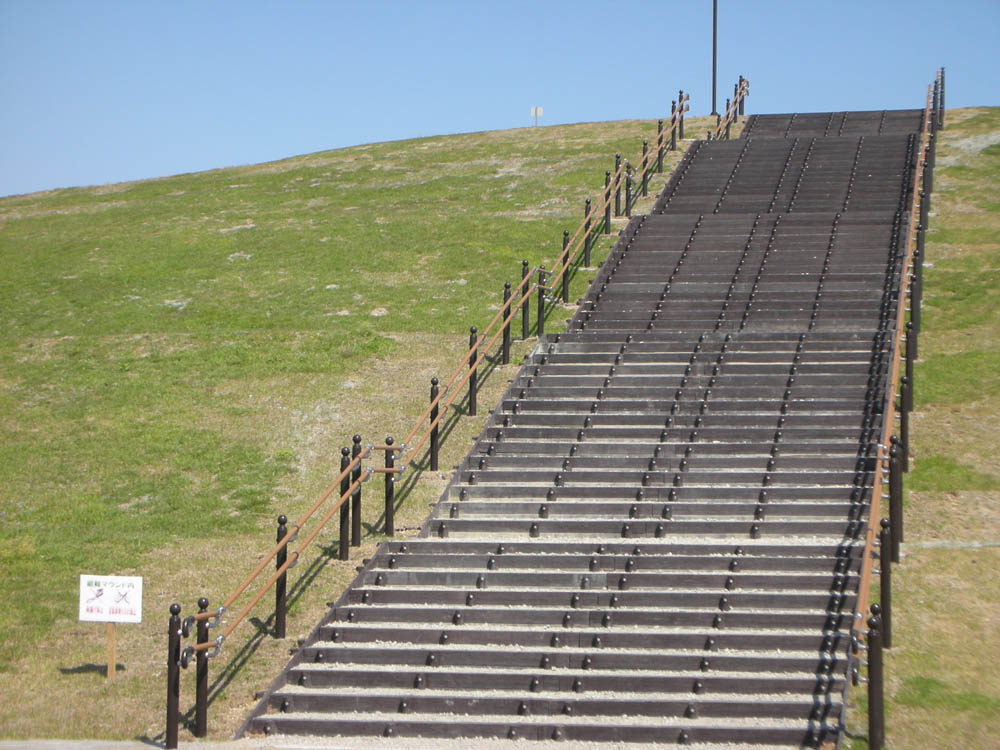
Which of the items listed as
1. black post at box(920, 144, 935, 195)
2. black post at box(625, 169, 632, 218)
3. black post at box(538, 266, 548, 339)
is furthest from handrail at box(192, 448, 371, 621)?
black post at box(920, 144, 935, 195)

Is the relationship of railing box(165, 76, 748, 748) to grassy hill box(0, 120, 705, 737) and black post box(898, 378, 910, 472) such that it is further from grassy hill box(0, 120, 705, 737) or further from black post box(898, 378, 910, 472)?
black post box(898, 378, 910, 472)

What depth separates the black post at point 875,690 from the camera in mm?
8992

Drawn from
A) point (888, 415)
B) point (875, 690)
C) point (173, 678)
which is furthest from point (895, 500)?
point (173, 678)

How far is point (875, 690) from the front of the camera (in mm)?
9008

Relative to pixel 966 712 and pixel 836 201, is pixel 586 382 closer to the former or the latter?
pixel 966 712

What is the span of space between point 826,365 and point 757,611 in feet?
18.9

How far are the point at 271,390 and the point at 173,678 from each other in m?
8.52

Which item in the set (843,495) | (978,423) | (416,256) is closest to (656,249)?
(416,256)

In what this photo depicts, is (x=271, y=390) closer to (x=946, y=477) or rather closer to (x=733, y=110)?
(x=946, y=477)

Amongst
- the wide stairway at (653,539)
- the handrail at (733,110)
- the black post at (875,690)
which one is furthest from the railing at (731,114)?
the black post at (875,690)

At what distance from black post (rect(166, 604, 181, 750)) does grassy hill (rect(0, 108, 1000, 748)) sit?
45 cm

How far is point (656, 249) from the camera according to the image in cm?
2134

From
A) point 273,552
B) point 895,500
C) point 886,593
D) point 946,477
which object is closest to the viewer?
point 886,593

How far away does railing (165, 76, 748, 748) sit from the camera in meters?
9.80
